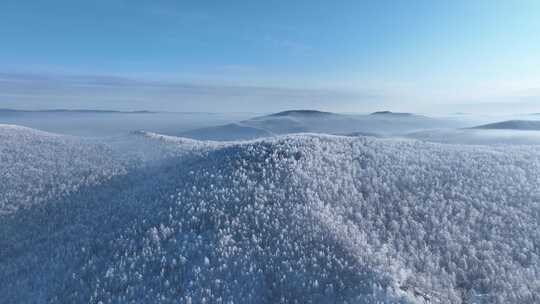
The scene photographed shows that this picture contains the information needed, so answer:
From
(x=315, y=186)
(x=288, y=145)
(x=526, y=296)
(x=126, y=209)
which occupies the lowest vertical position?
(x=526, y=296)

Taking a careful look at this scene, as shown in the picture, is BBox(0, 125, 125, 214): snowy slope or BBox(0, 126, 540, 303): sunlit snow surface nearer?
BBox(0, 126, 540, 303): sunlit snow surface

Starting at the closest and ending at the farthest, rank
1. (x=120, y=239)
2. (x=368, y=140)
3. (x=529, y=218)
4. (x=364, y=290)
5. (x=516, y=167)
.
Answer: (x=364, y=290) → (x=120, y=239) → (x=529, y=218) → (x=516, y=167) → (x=368, y=140)

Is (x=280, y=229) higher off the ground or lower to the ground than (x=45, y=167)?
lower

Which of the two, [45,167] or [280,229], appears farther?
[45,167]

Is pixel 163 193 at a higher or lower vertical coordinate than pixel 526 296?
higher

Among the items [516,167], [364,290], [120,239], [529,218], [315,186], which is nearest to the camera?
[364,290]

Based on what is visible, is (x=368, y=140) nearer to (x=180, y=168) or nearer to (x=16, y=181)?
(x=180, y=168)

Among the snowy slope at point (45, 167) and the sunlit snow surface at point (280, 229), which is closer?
the sunlit snow surface at point (280, 229)

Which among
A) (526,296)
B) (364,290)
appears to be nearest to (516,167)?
(526,296)
